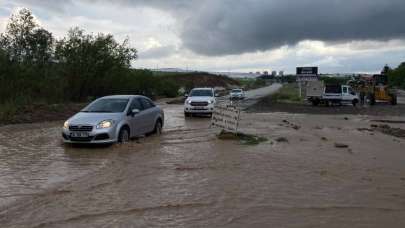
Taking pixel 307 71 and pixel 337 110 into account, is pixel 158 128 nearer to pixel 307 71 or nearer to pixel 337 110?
pixel 337 110

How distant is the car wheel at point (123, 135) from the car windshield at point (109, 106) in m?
0.65

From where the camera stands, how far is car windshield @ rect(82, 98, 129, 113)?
16.3 m

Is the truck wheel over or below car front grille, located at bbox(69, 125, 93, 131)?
below

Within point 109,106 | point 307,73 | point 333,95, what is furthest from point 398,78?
point 109,106

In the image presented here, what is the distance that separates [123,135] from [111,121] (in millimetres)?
694

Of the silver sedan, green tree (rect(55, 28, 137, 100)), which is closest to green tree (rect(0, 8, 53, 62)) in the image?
green tree (rect(55, 28, 137, 100))

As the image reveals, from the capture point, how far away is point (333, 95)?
47312 millimetres

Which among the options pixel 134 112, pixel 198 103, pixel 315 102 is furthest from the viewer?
pixel 315 102

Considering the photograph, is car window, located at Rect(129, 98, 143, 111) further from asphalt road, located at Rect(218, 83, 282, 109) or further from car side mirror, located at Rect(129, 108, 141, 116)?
asphalt road, located at Rect(218, 83, 282, 109)

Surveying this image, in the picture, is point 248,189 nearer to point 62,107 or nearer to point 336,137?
point 336,137

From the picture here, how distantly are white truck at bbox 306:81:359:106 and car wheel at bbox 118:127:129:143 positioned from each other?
33743 millimetres

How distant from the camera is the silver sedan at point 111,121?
1505 cm

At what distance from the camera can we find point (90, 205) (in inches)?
326

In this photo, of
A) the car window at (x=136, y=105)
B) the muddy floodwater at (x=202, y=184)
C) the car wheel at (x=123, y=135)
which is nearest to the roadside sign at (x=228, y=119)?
the muddy floodwater at (x=202, y=184)
